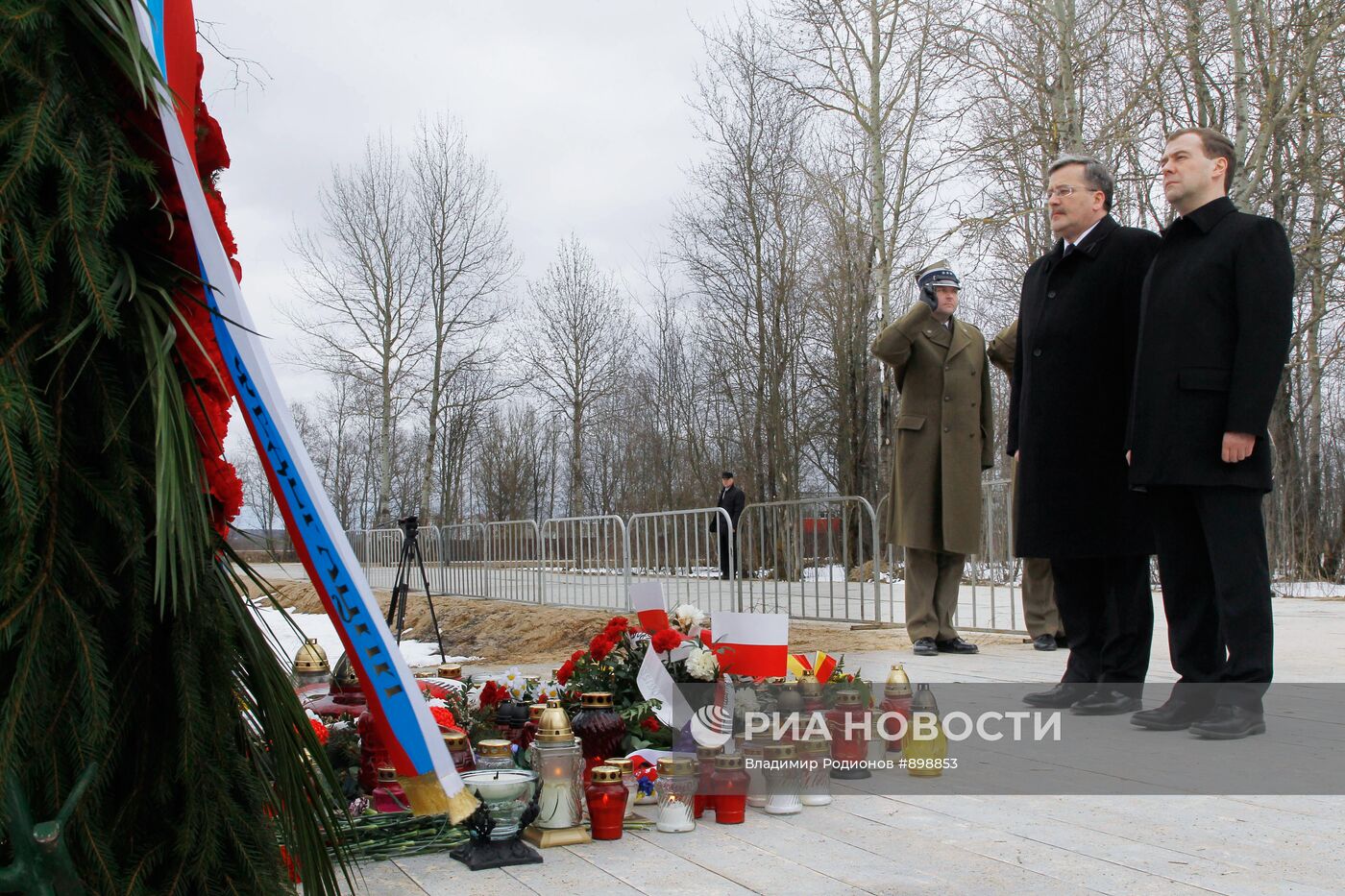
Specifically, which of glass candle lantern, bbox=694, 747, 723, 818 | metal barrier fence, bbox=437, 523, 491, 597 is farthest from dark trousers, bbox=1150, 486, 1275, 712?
metal barrier fence, bbox=437, 523, 491, 597

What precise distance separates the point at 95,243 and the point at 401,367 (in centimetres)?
2770

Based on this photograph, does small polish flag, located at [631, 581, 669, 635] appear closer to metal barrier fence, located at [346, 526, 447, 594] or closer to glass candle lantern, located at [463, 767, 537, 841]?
glass candle lantern, located at [463, 767, 537, 841]

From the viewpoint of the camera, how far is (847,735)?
3105 millimetres

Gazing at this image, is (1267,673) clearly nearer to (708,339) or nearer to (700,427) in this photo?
(708,339)

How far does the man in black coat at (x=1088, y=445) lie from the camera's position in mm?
4152

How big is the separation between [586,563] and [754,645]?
29.4 ft

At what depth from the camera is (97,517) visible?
125cm

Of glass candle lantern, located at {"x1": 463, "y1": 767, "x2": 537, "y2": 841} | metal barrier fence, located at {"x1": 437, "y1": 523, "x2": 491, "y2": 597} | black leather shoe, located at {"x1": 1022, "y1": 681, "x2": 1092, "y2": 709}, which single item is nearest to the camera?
glass candle lantern, located at {"x1": 463, "y1": 767, "x2": 537, "y2": 841}

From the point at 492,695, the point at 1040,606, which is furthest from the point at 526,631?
the point at 492,695

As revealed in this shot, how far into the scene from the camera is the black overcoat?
416cm

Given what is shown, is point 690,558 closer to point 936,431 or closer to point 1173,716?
point 936,431

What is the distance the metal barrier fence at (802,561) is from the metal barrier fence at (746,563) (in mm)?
11

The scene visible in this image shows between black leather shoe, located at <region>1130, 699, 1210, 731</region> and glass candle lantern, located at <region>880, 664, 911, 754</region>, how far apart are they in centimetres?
100

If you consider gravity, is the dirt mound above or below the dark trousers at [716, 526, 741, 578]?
below
